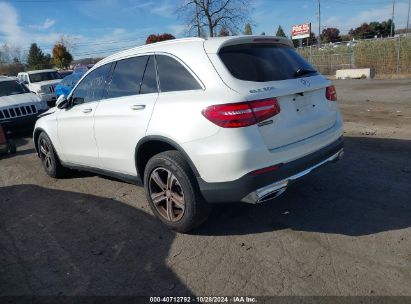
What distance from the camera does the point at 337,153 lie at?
413 cm

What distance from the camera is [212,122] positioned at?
3240 mm

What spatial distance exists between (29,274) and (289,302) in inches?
89.2

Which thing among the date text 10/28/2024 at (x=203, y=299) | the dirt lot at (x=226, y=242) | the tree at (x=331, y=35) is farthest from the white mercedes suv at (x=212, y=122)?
the tree at (x=331, y=35)

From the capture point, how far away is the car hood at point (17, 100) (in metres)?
9.77

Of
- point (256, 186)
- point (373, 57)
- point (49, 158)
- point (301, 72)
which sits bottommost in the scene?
point (373, 57)

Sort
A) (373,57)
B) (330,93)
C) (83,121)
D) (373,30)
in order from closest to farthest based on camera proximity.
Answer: (330,93) < (83,121) < (373,57) < (373,30)

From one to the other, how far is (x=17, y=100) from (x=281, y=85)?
8.76 meters

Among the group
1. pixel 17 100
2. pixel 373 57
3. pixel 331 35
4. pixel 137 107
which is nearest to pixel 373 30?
pixel 331 35

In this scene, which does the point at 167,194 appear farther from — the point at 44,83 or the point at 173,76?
the point at 44,83

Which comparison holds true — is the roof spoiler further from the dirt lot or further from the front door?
the dirt lot

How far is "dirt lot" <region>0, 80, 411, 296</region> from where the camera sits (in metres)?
3.02

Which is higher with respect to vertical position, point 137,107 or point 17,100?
point 137,107

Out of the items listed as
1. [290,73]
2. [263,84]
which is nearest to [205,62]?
[263,84]

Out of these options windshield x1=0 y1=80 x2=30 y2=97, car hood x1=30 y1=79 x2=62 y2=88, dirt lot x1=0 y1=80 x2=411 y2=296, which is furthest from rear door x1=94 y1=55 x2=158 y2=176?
car hood x1=30 y1=79 x2=62 y2=88
